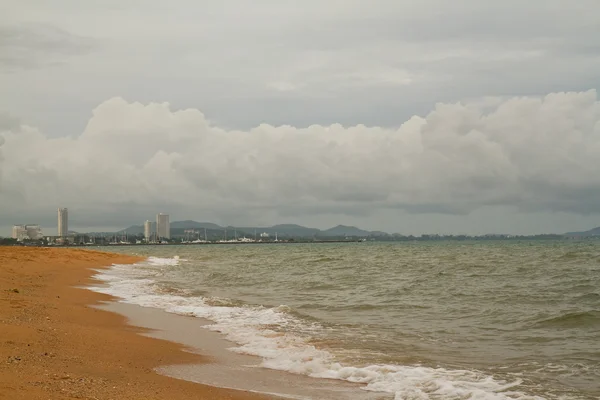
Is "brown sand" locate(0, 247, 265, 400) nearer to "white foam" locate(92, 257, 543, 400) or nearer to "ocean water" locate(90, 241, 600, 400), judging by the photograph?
"white foam" locate(92, 257, 543, 400)

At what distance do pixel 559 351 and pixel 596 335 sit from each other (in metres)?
2.72

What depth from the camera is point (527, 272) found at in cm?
3534

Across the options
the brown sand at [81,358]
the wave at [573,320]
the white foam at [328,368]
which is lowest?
the wave at [573,320]

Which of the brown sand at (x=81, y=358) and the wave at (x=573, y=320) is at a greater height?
the brown sand at (x=81, y=358)

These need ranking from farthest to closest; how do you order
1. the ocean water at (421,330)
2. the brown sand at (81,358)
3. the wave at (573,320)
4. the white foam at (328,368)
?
the wave at (573,320) → the ocean water at (421,330) → the white foam at (328,368) → the brown sand at (81,358)

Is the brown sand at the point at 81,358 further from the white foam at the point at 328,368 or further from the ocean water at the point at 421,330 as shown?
the ocean water at the point at 421,330

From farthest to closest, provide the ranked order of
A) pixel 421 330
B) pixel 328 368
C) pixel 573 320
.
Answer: pixel 573 320
pixel 421 330
pixel 328 368

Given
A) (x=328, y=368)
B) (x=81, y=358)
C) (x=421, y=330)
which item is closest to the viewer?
(x=81, y=358)

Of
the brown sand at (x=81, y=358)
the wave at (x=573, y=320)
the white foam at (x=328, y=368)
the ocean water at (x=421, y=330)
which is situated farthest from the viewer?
the wave at (x=573, y=320)

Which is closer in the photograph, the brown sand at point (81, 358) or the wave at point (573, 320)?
the brown sand at point (81, 358)

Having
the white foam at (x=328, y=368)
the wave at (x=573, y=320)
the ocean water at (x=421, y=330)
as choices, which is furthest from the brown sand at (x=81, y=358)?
the wave at (x=573, y=320)

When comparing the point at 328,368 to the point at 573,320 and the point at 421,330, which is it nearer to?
the point at 421,330

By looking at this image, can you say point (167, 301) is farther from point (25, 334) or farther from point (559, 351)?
point (559, 351)

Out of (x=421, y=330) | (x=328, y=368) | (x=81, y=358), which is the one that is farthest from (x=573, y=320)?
(x=81, y=358)
